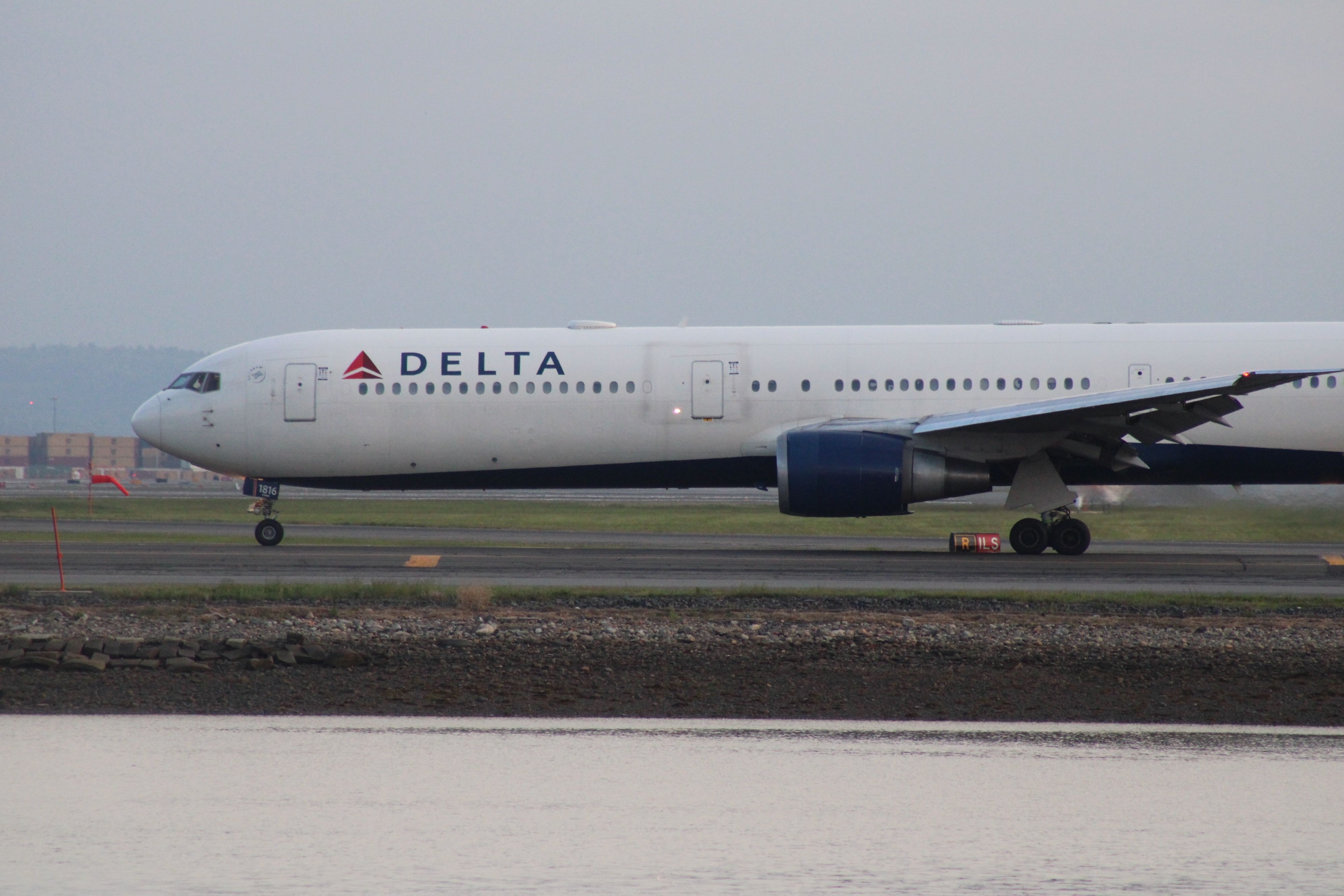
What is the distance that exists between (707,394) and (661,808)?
47.1ft

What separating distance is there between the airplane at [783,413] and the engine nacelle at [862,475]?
3 cm

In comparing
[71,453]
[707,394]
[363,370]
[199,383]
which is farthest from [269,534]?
[71,453]

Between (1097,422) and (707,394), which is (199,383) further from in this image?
(1097,422)

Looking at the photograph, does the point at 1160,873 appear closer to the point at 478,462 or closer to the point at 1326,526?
the point at 478,462

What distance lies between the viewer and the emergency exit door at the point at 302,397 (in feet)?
67.9

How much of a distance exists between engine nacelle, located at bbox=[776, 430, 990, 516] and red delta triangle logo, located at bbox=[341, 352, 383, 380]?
22.4ft

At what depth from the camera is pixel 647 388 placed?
65.5 feet

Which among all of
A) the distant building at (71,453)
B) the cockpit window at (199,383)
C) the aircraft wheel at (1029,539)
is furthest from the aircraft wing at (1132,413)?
the distant building at (71,453)

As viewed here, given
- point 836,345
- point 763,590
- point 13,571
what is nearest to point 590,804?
point 763,590

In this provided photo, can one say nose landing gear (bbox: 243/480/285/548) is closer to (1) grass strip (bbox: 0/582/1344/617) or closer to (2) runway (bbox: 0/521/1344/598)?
(2) runway (bbox: 0/521/1344/598)

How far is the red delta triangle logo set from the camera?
20.7 metres

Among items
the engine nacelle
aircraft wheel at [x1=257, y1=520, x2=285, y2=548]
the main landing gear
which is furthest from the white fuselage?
the main landing gear

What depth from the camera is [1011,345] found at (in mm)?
19797

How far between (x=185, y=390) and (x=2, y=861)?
1757cm
